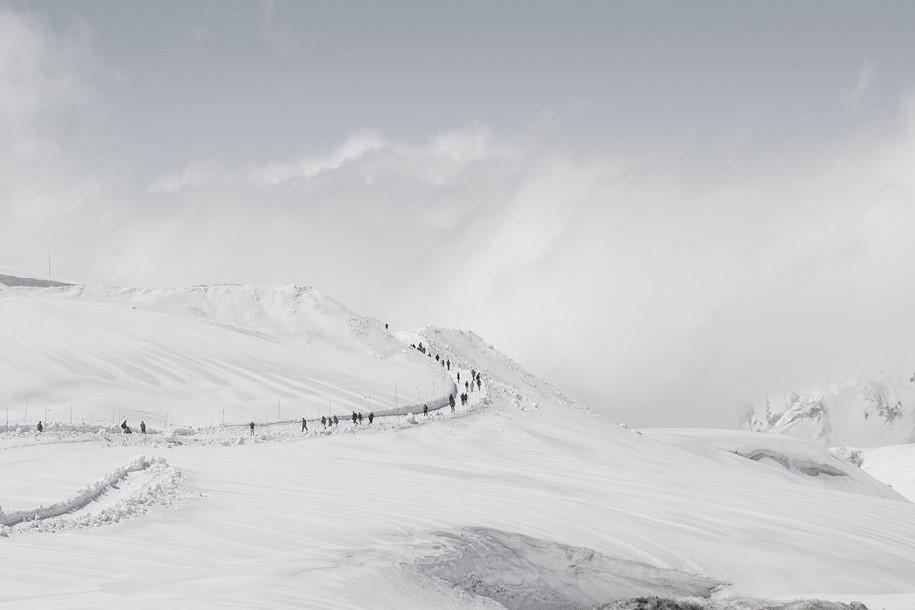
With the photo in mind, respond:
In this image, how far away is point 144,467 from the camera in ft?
105

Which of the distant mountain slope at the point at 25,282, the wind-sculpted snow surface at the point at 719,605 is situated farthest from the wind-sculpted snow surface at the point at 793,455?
the wind-sculpted snow surface at the point at 719,605

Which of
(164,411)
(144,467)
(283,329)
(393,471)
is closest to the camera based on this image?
(144,467)

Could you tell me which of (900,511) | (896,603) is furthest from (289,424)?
(896,603)

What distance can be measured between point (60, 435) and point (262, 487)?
59.3ft

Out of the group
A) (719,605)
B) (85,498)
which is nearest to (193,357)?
(85,498)

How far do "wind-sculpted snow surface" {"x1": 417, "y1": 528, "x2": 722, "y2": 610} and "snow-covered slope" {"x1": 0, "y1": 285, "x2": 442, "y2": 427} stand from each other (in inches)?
1307

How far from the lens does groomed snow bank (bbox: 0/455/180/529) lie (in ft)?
78.4

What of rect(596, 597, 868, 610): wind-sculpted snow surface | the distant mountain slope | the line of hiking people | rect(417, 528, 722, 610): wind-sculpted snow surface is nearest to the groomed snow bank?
rect(417, 528, 722, 610): wind-sculpted snow surface

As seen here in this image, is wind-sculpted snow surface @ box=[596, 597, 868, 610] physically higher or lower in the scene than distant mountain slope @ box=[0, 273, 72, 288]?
lower

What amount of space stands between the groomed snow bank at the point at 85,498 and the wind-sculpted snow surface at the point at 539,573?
9.05 m

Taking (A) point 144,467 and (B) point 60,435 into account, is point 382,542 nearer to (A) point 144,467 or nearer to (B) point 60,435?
(A) point 144,467

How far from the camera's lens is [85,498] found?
26594 millimetres

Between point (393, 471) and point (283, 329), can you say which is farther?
point (283, 329)

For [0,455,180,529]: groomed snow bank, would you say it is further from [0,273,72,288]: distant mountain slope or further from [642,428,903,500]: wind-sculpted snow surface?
[642,428,903,500]: wind-sculpted snow surface
